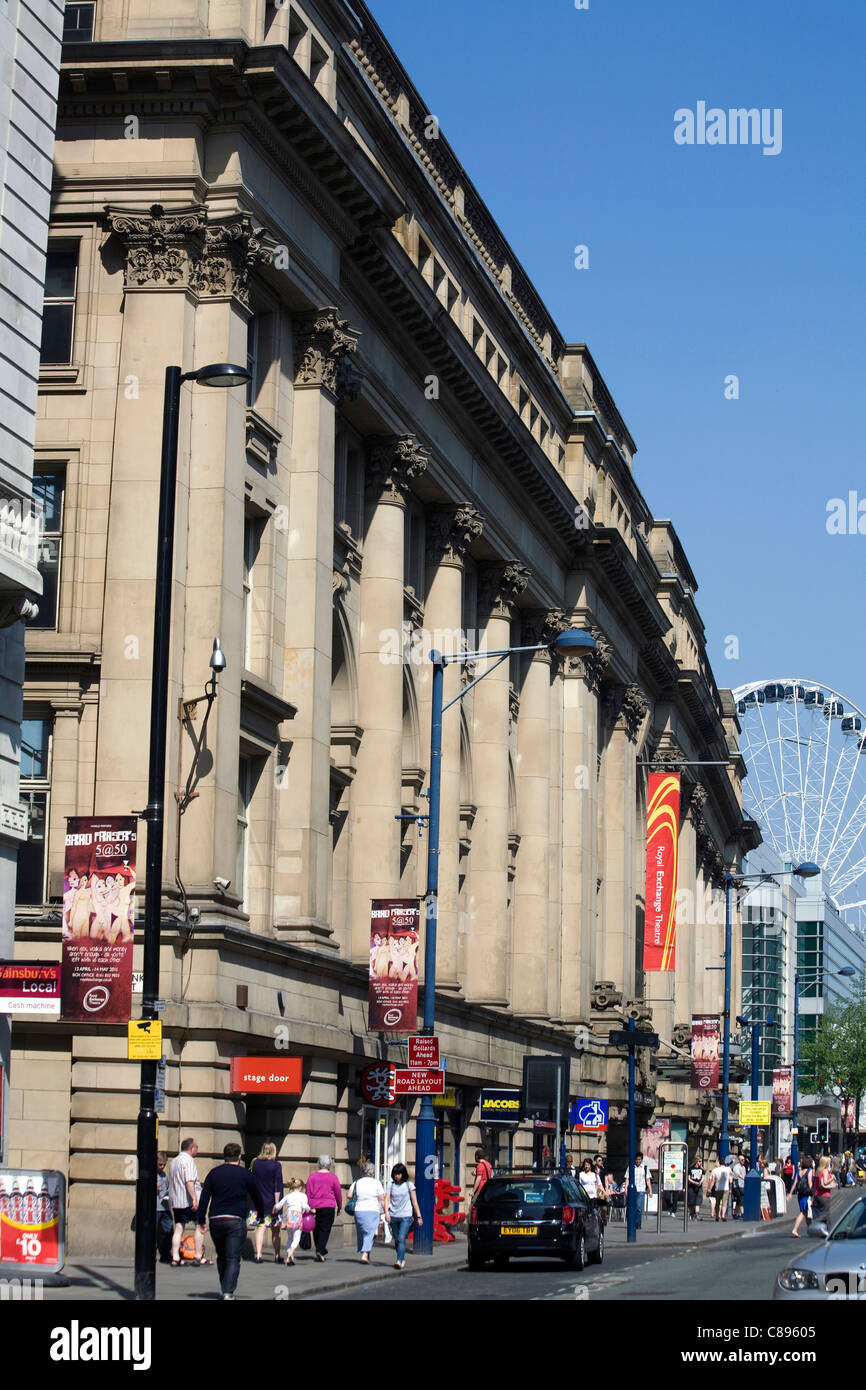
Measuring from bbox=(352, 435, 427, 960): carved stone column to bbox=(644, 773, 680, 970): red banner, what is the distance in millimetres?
31641

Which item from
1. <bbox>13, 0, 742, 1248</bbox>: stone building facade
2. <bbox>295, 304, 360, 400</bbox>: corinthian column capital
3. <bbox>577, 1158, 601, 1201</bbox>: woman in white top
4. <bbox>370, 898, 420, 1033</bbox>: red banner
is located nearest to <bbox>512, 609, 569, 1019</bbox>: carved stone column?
<bbox>13, 0, 742, 1248</bbox>: stone building facade

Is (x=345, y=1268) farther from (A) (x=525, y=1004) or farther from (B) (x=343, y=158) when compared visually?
(A) (x=525, y=1004)

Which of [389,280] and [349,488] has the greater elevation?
[389,280]

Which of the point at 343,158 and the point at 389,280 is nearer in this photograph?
the point at 343,158

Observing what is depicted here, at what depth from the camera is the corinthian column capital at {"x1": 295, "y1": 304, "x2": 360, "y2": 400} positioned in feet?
131

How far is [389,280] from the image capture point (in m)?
44.3

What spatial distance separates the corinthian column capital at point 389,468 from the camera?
46.4m

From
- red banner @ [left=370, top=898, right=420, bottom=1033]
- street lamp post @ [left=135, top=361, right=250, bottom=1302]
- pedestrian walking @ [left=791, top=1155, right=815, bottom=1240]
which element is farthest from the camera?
pedestrian walking @ [left=791, top=1155, right=815, bottom=1240]

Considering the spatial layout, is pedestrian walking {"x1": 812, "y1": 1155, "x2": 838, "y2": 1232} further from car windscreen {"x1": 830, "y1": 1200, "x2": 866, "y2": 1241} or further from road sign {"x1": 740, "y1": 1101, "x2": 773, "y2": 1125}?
road sign {"x1": 740, "y1": 1101, "x2": 773, "y2": 1125}

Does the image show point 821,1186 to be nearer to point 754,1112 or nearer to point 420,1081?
point 420,1081

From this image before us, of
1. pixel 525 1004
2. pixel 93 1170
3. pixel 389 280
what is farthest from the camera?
pixel 525 1004
